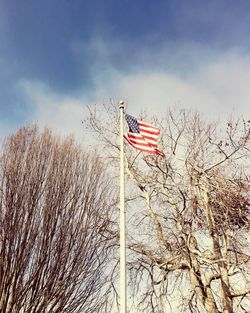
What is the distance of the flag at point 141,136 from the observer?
11.6 meters

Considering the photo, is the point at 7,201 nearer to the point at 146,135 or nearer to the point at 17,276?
the point at 17,276

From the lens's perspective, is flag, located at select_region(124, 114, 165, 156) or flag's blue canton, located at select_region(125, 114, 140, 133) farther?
flag's blue canton, located at select_region(125, 114, 140, 133)

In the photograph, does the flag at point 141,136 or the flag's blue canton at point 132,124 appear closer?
the flag at point 141,136

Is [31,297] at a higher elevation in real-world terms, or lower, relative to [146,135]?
lower

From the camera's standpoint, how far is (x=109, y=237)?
16.4 meters

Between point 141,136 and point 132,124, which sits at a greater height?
point 132,124

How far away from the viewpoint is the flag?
38.1 feet

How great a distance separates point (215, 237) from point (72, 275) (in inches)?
193

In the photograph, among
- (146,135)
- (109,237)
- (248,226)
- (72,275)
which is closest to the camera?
(146,135)

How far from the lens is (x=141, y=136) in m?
12.0

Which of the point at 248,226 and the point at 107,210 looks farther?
the point at 107,210

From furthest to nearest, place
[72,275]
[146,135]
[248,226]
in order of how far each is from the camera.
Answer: [72,275]
[248,226]
[146,135]

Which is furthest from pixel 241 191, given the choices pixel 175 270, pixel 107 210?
pixel 107 210

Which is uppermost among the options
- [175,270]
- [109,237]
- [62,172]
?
[62,172]
